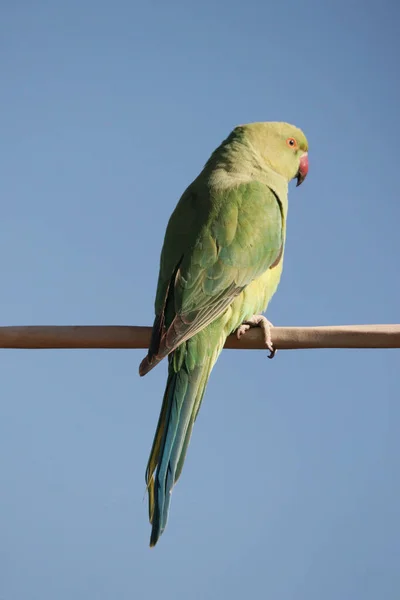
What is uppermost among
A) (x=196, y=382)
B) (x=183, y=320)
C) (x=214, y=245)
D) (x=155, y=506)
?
(x=214, y=245)

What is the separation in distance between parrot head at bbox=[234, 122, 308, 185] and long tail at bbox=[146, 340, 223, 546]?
1.21 m

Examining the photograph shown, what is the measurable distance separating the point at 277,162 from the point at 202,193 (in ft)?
2.30

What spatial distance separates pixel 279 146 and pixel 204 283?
4.02 feet

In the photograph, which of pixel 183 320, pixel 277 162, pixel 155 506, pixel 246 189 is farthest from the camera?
pixel 277 162

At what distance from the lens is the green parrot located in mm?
2512

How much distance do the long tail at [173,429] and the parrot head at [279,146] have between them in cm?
121

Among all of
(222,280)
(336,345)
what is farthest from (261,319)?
(336,345)

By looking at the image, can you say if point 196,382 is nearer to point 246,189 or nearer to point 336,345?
point 336,345

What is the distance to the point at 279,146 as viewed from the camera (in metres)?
3.71

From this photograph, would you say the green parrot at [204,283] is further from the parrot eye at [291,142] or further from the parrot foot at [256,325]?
the parrot eye at [291,142]

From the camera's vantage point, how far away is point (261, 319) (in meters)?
2.87

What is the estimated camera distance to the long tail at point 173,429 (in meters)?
2.40

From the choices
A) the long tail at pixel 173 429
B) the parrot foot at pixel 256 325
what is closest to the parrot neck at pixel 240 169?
the parrot foot at pixel 256 325

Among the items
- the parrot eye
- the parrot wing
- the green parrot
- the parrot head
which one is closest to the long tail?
the green parrot
